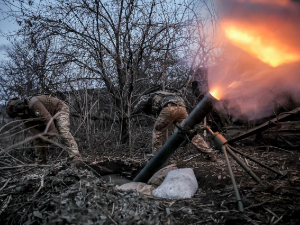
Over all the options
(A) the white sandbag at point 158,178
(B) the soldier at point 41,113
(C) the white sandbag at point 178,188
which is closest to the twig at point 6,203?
(C) the white sandbag at point 178,188

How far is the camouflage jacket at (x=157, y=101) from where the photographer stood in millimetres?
4383

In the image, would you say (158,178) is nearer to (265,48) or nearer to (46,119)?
(265,48)

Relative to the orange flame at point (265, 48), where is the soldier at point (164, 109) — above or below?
below

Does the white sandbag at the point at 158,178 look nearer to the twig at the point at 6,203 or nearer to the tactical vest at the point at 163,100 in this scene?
the tactical vest at the point at 163,100

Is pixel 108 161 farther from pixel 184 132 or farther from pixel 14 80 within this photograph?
pixel 14 80

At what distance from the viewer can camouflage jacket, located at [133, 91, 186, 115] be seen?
438cm

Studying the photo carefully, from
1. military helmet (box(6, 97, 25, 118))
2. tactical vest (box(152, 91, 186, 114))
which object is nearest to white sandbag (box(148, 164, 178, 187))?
tactical vest (box(152, 91, 186, 114))

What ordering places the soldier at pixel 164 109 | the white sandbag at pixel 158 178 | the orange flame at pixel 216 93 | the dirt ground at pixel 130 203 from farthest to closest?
the soldier at pixel 164 109
the white sandbag at pixel 158 178
the orange flame at pixel 216 93
the dirt ground at pixel 130 203

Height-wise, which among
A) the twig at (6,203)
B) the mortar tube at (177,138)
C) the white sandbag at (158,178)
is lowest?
the white sandbag at (158,178)

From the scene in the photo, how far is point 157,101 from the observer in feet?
14.9

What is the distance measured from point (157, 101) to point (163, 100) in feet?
0.53

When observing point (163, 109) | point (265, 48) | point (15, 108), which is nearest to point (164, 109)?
point (163, 109)

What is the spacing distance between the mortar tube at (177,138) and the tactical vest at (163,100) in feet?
5.30

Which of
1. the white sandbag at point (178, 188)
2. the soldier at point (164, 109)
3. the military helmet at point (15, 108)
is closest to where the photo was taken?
the white sandbag at point (178, 188)
